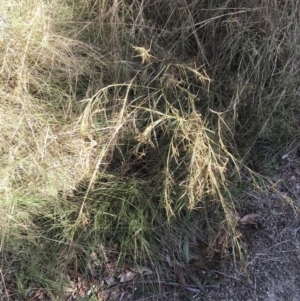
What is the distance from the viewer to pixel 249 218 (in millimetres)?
1821

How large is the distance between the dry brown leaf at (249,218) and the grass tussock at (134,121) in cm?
8

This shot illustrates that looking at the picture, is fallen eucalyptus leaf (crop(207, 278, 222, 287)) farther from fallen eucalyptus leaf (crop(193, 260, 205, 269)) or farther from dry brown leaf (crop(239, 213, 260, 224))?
dry brown leaf (crop(239, 213, 260, 224))

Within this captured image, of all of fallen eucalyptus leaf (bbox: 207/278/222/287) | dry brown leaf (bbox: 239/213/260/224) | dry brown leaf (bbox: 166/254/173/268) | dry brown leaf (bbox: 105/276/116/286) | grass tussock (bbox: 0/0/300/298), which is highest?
grass tussock (bbox: 0/0/300/298)

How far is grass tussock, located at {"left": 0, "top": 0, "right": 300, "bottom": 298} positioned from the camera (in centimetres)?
170

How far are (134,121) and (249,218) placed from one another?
0.59m

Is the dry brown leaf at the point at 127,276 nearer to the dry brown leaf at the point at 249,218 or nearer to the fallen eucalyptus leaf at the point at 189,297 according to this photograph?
the fallen eucalyptus leaf at the point at 189,297

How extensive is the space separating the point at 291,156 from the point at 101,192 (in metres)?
0.81

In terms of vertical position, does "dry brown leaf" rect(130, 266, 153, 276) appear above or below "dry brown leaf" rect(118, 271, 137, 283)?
above

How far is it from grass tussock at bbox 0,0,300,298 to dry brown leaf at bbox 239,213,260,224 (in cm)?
8

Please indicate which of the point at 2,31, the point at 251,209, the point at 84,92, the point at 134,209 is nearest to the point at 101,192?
the point at 134,209

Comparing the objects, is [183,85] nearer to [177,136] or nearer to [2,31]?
[177,136]

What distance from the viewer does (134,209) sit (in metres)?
1.75

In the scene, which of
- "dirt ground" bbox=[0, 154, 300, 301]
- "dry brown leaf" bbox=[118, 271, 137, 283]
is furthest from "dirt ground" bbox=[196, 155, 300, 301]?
"dry brown leaf" bbox=[118, 271, 137, 283]

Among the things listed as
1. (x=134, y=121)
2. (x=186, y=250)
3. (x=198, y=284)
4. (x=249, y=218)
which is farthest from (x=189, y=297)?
(x=134, y=121)
